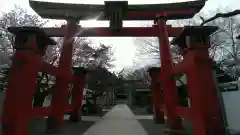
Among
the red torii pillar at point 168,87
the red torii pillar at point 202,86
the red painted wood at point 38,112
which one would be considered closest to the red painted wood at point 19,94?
the red painted wood at point 38,112

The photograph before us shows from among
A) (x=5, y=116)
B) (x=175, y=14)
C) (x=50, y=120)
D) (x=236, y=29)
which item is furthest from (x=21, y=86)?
(x=236, y=29)

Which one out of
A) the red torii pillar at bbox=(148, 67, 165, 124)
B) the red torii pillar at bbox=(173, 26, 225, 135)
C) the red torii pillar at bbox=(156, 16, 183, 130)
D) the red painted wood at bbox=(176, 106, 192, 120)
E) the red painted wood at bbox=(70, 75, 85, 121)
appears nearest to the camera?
the red torii pillar at bbox=(173, 26, 225, 135)

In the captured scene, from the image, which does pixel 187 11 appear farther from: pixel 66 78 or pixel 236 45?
pixel 236 45

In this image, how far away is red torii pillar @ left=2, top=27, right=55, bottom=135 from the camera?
326 cm

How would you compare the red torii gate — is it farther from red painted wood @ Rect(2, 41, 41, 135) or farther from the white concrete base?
the white concrete base

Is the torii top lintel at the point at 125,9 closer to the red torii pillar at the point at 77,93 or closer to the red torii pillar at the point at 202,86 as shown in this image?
the red torii pillar at the point at 77,93

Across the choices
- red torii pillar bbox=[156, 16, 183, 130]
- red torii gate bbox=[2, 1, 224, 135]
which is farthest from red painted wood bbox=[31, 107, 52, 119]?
red torii pillar bbox=[156, 16, 183, 130]

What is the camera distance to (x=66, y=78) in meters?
5.88

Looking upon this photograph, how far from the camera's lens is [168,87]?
5.57 metres

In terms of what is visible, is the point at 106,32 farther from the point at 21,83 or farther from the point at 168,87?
the point at 21,83

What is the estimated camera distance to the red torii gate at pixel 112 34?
3.20 metres

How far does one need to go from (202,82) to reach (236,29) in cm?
1612

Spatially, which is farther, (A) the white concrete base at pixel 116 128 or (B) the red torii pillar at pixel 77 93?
(B) the red torii pillar at pixel 77 93

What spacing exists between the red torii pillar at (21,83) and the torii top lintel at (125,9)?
2880 mm
